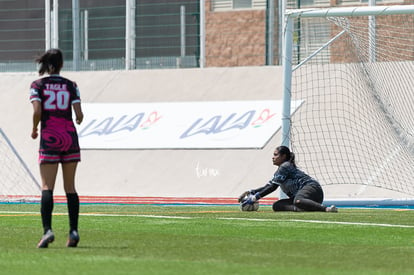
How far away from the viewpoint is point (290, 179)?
15.9 meters

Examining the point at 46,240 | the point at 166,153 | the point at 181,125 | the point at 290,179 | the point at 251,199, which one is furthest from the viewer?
the point at 181,125

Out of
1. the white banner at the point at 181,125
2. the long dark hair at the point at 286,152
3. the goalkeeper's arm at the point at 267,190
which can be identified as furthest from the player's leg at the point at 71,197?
the white banner at the point at 181,125

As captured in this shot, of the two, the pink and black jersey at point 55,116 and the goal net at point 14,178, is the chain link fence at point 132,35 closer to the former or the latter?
the goal net at point 14,178

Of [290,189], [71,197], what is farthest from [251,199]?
[71,197]

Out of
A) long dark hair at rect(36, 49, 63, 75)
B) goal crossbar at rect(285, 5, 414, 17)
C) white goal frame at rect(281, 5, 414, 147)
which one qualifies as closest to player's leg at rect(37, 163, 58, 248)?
long dark hair at rect(36, 49, 63, 75)

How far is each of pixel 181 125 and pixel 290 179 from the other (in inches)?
380

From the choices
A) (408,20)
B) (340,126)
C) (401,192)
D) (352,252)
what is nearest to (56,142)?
(352,252)

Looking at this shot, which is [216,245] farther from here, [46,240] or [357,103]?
[357,103]

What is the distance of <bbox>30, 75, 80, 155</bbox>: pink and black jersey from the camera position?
9.41 meters

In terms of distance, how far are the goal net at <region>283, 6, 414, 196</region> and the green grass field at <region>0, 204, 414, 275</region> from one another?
6.49m

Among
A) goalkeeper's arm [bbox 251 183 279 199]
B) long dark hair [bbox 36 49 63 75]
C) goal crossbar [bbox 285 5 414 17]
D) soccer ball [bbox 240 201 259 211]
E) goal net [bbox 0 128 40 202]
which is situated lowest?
goal net [bbox 0 128 40 202]

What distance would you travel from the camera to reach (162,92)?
87.9ft

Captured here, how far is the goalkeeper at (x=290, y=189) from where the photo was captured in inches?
613

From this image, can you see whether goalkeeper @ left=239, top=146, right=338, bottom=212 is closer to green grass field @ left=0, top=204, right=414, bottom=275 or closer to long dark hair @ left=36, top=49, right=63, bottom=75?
green grass field @ left=0, top=204, right=414, bottom=275
